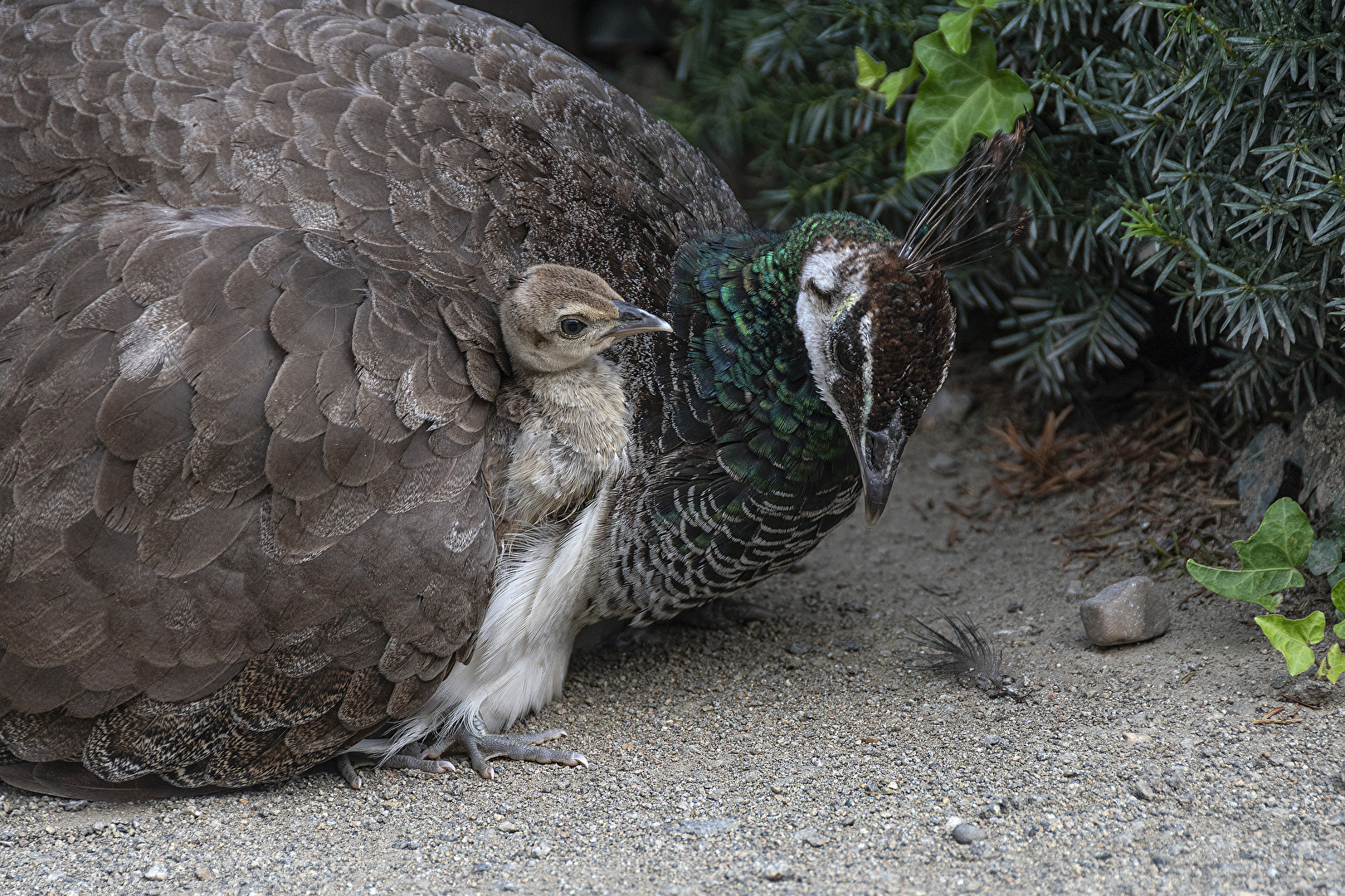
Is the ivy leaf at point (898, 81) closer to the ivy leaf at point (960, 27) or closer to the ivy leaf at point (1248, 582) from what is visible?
the ivy leaf at point (960, 27)

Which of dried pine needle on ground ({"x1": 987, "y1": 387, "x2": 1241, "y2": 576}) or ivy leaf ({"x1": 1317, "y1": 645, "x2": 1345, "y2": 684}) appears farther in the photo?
dried pine needle on ground ({"x1": 987, "y1": 387, "x2": 1241, "y2": 576})

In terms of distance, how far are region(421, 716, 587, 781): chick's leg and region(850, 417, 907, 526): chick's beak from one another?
1.10 m

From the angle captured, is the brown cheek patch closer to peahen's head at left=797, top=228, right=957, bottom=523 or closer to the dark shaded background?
peahen's head at left=797, top=228, right=957, bottom=523

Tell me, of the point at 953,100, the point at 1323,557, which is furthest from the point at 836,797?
the point at 953,100

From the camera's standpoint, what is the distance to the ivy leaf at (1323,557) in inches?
126

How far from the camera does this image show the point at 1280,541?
3209mm

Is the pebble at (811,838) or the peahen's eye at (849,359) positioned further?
the peahen's eye at (849,359)

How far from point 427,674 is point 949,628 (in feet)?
5.73

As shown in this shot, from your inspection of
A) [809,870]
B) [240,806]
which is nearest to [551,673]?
[240,806]

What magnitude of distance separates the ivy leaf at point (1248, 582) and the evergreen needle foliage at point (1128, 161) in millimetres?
708

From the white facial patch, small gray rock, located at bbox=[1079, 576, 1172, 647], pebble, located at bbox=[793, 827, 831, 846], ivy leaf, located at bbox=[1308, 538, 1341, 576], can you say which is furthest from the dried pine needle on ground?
pebble, located at bbox=[793, 827, 831, 846]

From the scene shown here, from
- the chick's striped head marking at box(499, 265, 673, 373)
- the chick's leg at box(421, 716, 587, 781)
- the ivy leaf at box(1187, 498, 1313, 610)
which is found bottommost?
the chick's leg at box(421, 716, 587, 781)

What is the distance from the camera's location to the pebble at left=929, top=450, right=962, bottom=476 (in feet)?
16.4

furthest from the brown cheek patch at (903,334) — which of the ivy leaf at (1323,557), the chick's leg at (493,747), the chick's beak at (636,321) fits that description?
the chick's leg at (493,747)
